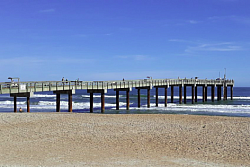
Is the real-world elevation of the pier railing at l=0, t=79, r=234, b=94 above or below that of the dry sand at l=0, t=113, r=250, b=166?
above

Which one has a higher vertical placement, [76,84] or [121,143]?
[76,84]

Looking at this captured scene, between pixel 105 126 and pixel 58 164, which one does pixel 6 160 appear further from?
pixel 105 126

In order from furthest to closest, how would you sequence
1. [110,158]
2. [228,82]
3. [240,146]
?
[228,82] → [240,146] → [110,158]

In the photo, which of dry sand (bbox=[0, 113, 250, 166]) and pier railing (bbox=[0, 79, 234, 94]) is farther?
pier railing (bbox=[0, 79, 234, 94])

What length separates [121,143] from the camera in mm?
15273

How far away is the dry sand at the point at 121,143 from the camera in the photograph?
1220 centimetres

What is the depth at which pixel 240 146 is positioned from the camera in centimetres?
1471

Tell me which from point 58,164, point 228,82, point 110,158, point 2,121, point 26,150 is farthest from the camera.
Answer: point 228,82

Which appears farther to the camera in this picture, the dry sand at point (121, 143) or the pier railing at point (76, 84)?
the pier railing at point (76, 84)

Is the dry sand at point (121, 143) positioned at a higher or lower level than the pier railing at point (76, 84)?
lower

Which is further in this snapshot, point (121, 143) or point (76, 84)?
point (76, 84)

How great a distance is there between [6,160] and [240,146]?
32.0 feet

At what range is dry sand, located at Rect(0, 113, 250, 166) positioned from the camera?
1220 cm

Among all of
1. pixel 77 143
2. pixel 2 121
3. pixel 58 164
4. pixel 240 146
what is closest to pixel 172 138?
pixel 240 146
